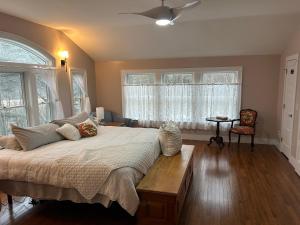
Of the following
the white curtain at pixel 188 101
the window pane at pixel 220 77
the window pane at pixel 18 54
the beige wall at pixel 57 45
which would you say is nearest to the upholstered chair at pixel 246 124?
the white curtain at pixel 188 101

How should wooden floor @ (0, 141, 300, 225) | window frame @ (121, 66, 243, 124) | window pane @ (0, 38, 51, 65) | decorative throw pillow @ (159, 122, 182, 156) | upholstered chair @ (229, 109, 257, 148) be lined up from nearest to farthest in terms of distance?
wooden floor @ (0, 141, 300, 225)
decorative throw pillow @ (159, 122, 182, 156)
window pane @ (0, 38, 51, 65)
upholstered chair @ (229, 109, 257, 148)
window frame @ (121, 66, 243, 124)

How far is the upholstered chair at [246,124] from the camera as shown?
502 centimetres

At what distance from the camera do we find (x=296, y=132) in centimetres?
410

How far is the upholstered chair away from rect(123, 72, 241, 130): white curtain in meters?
0.22

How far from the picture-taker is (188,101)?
232 inches

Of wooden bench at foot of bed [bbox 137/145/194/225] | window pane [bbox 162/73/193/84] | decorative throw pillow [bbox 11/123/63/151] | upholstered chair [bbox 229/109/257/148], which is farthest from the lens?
window pane [bbox 162/73/193/84]

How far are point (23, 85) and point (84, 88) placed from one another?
1.82 meters

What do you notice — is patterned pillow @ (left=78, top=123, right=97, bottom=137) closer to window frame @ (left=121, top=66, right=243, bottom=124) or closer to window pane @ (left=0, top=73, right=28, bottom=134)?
window pane @ (left=0, top=73, right=28, bottom=134)

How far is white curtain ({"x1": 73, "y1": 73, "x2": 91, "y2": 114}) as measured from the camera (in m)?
5.58

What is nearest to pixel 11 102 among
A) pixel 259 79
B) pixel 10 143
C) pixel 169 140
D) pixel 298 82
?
pixel 10 143

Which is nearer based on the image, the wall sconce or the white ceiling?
the white ceiling

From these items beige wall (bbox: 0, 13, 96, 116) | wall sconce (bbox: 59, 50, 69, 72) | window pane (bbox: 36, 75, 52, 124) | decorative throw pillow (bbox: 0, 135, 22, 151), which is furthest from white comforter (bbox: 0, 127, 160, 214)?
wall sconce (bbox: 59, 50, 69, 72)

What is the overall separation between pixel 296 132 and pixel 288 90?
99cm

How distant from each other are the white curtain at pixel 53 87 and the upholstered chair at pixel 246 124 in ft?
12.7
